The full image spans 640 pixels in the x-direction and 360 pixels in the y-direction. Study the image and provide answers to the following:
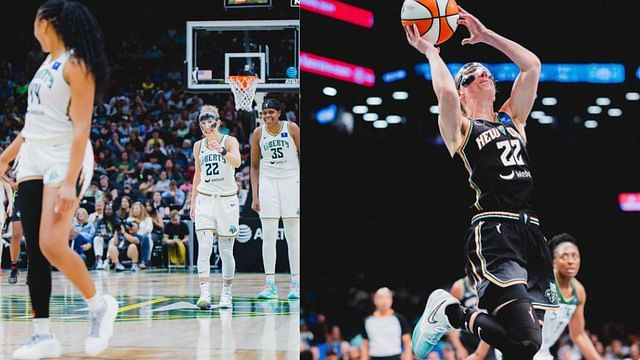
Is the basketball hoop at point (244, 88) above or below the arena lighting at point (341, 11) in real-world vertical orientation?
above

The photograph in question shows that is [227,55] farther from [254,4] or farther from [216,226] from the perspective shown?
[216,226]

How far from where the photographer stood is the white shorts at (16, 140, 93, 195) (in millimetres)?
4738

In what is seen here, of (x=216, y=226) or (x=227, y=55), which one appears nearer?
(x=216, y=226)

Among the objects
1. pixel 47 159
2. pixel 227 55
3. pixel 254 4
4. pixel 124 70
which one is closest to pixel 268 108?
pixel 254 4

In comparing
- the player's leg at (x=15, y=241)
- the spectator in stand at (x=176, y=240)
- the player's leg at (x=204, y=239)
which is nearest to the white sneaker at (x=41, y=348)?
the player's leg at (x=204, y=239)

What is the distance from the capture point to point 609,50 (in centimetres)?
482

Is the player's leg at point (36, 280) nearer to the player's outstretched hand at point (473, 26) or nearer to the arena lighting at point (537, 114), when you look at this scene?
the player's outstretched hand at point (473, 26)

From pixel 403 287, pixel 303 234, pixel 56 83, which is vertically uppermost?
pixel 56 83

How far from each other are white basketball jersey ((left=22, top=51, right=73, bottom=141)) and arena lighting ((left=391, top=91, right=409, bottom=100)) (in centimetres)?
179

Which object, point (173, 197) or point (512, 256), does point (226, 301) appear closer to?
point (512, 256)

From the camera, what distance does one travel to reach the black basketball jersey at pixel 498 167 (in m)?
4.61

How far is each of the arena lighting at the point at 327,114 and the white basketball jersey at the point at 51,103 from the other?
53.6 inches

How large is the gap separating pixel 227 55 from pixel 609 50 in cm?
758

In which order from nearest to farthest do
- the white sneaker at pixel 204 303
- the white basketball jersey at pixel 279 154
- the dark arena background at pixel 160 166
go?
the dark arena background at pixel 160 166
the white sneaker at pixel 204 303
the white basketball jersey at pixel 279 154
